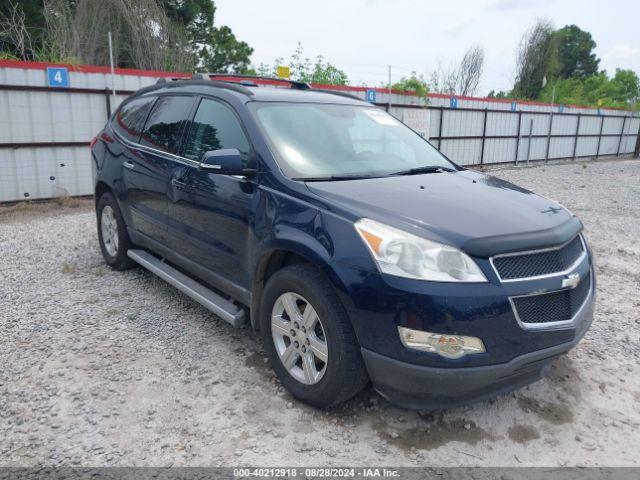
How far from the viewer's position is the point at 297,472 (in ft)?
8.15

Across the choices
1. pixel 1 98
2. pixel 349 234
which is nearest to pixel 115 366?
pixel 349 234

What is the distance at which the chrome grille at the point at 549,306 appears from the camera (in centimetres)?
251

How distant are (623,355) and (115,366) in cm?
356

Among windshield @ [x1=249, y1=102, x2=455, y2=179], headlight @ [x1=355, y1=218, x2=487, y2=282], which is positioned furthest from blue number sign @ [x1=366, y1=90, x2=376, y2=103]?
headlight @ [x1=355, y1=218, x2=487, y2=282]

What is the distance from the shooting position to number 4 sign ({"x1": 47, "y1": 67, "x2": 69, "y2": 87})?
9047mm

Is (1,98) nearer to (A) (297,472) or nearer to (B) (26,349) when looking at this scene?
(B) (26,349)

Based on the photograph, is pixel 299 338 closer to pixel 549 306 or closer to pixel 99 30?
pixel 549 306

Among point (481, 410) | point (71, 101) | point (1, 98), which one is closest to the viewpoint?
point (481, 410)

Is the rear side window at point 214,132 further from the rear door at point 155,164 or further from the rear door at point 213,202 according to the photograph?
the rear door at point 155,164

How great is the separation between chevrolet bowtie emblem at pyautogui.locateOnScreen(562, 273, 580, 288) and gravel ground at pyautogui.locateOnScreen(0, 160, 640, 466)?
0.83m

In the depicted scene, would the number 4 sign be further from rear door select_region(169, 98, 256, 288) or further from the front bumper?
the front bumper

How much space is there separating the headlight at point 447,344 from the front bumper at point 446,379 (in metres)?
0.08

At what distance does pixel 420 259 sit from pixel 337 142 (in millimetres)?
1436

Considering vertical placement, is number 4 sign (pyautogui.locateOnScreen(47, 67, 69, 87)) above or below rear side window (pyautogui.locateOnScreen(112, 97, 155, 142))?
above
